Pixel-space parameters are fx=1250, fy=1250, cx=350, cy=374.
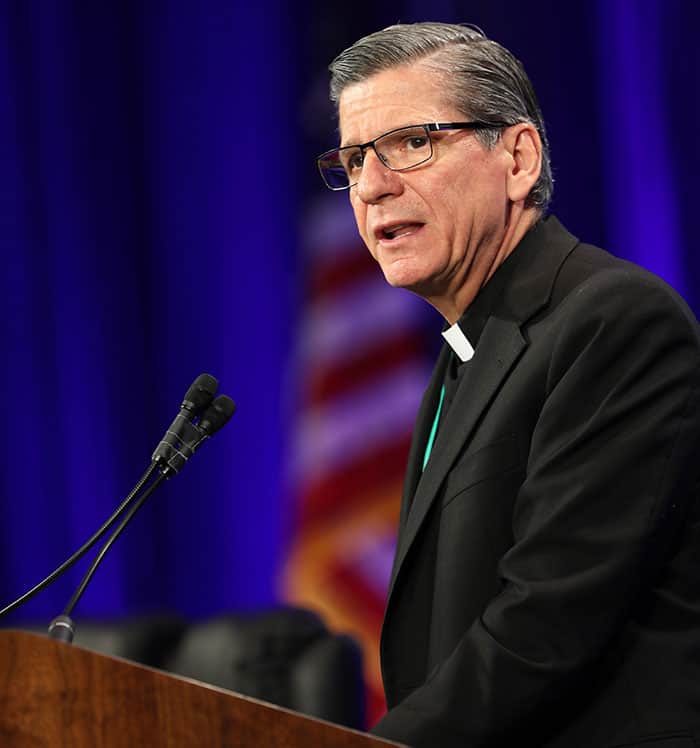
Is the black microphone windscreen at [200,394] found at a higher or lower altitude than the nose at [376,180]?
lower

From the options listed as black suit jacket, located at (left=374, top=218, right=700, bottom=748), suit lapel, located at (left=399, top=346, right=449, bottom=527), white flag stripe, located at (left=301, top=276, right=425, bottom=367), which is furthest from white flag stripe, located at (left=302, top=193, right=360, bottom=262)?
black suit jacket, located at (left=374, top=218, right=700, bottom=748)

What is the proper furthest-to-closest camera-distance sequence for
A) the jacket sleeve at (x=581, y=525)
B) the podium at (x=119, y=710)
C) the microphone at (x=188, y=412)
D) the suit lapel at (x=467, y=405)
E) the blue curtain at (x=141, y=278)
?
the blue curtain at (x=141, y=278) → the microphone at (x=188, y=412) → the suit lapel at (x=467, y=405) → the jacket sleeve at (x=581, y=525) → the podium at (x=119, y=710)

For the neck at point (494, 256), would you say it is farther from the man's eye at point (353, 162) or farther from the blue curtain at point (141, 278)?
the blue curtain at point (141, 278)

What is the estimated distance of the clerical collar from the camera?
70.4 inches

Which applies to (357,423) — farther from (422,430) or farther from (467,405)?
(467,405)

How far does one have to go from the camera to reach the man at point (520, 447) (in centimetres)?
137

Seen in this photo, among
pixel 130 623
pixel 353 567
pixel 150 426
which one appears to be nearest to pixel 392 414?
pixel 353 567

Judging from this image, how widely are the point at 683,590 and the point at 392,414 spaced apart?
1.96m

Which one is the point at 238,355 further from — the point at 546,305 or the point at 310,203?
the point at 546,305

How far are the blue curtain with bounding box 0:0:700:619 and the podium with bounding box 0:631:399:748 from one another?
240cm

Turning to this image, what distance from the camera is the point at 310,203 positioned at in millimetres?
3453

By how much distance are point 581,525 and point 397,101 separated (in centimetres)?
70

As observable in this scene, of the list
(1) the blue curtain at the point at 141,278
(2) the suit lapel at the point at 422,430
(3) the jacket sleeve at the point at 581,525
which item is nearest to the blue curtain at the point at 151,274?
(1) the blue curtain at the point at 141,278

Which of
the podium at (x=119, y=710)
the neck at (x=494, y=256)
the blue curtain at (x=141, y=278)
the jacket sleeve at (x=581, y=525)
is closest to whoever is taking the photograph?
the podium at (x=119, y=710)
